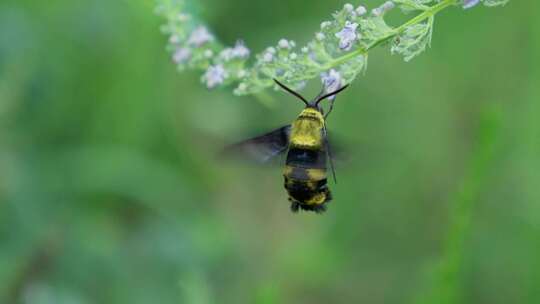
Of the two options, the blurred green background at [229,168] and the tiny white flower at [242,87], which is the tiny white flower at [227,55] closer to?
the tiny white flower at [242,87]

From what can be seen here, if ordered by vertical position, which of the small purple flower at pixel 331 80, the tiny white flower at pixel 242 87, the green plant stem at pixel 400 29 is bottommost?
the green plant stem at pixel 400 29

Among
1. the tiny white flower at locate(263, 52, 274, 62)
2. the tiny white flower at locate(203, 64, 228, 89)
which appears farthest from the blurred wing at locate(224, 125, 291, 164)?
the tiny white flower at locate(263, 52, 274, 62)

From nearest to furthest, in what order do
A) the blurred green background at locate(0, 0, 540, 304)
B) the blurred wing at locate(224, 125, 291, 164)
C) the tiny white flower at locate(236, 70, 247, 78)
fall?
the tiny white flower at locate(236, 70, 247, 78) → the blurred wing at locate(224, 125, 291, 164) → the blurred green background at locate(0, 0, 540, 304)

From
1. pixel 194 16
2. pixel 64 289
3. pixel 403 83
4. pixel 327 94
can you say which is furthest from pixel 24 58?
pixel 327 94

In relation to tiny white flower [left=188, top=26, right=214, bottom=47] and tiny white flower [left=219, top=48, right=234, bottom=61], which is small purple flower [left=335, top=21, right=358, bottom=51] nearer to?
tiny white flower [left=219, top=48, right=234, bottom=61]

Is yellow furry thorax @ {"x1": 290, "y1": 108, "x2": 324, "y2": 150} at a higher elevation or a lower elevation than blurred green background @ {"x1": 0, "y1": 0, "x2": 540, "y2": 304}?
lower

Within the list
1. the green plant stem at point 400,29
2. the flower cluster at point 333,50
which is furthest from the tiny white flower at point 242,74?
the green plant stem at point 400,29

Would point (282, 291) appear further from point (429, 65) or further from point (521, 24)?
point (521, 24)
